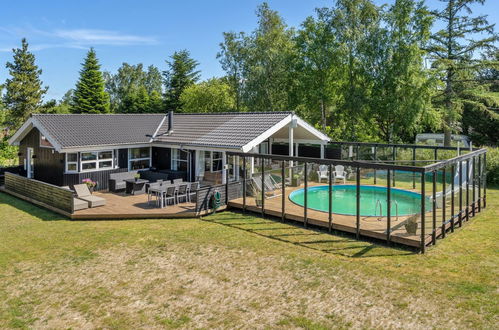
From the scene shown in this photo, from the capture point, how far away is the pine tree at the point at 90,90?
41.8 meters

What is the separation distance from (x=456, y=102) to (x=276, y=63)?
13.8 meters

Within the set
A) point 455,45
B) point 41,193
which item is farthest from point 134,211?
point 455,45

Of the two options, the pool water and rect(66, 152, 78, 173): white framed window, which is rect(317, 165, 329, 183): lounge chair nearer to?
the pool water

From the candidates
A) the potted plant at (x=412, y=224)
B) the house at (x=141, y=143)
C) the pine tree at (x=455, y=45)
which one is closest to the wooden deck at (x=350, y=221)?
the potted plant at (x=412, y=224)

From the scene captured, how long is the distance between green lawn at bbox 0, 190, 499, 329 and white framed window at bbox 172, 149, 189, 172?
6.21 m

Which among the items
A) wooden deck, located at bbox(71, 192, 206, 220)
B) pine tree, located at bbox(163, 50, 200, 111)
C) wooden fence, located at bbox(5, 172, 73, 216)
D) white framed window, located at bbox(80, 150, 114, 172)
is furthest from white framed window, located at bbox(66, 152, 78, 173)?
pine tree, located at bbox(163, 50, 200, 111)

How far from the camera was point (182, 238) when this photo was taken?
1002 cm

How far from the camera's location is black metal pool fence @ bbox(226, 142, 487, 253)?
Answer: 9.16 m

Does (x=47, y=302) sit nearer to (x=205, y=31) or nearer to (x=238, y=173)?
(x=238, y=173)

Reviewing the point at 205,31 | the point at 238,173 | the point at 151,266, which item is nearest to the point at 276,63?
the point at 205,31

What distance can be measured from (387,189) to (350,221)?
1813mm

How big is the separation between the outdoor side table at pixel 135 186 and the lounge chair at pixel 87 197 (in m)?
1.66

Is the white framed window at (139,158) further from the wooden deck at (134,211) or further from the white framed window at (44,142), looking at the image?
the wooden deck at (134,211)

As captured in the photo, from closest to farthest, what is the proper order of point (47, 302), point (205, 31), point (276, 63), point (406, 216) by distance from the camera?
point (47, 302), point (406, 216), point (276, 63), point (205, 31)
